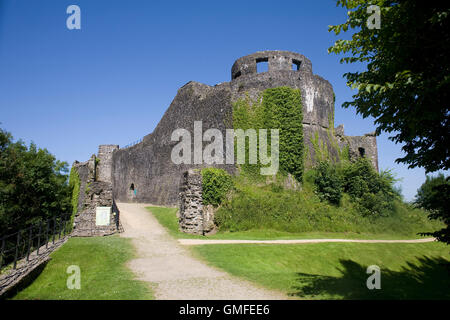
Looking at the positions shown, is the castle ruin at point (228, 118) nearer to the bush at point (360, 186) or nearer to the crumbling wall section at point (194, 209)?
the crumbling wall section at point (194, 209)

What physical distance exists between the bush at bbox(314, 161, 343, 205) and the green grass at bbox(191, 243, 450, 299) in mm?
5600

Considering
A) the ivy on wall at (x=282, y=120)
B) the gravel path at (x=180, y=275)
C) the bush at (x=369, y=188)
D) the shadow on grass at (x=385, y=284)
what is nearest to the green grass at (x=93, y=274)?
the gravel path at (x=180, y=275)

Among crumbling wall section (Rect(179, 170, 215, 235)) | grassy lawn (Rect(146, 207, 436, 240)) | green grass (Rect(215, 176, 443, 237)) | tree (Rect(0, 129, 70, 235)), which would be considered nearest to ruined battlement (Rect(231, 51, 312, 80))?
green grass (Rect(215, 176, 443, 237))

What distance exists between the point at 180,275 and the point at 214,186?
31.2ft

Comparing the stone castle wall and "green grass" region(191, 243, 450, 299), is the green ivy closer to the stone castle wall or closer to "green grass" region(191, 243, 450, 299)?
the stone castle wall

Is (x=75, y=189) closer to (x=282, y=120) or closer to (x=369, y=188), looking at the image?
(x=282, y=120)

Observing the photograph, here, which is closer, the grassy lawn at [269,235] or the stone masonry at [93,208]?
the stone masonry at [93,208]

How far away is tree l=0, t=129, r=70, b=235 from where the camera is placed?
22797mm

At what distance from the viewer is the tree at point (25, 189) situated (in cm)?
2280

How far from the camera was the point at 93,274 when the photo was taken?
326 inches

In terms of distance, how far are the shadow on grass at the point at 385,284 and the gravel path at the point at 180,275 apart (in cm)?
136

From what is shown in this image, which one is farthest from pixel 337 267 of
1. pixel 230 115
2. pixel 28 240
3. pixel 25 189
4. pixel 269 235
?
pixel 25 189
